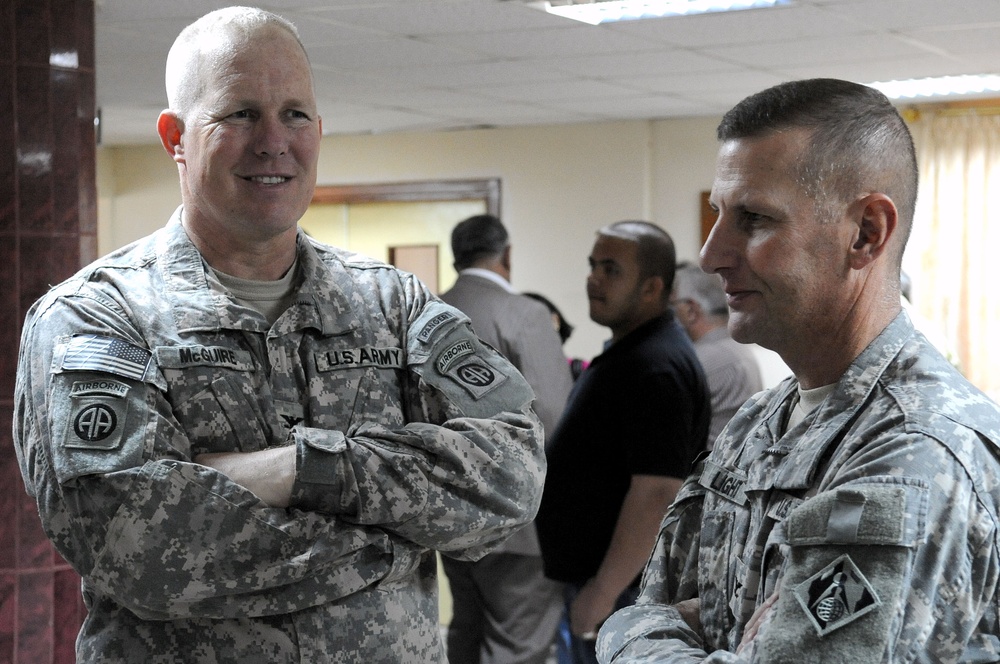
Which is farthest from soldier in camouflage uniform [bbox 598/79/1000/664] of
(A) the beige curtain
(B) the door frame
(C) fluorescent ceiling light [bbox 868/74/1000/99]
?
(B) the door frame

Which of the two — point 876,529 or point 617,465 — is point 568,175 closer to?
point 617,465

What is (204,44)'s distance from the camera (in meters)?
1.67

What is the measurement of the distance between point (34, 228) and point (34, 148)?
0.76ft

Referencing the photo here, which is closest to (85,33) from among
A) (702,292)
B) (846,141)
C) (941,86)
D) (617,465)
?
(617,465)

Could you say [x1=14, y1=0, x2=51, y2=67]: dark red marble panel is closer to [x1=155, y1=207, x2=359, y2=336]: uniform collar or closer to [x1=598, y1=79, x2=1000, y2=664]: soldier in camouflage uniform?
[x1=155, y1=207, x2=359, y2=336]: uniform collar

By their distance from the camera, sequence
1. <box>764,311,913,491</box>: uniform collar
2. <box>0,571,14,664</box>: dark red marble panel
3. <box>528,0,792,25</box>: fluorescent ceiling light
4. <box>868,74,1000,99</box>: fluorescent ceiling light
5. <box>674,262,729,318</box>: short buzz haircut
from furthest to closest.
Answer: <box>868,74,1000,99</box>: fluorescent ceiling light → <box>674,262,729,318</box>: short buzz haircut → <box>528,0,792,25</box>: fluorescent ceiling light → <box>0,571,14,664</box>: dark red marble panel → <box>764,311,913,491</box>: uniform collar

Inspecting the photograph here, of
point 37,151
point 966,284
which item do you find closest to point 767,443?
point 37,151

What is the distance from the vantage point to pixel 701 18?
13.8ft

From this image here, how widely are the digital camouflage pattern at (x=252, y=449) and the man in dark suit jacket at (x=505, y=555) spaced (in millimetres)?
2019

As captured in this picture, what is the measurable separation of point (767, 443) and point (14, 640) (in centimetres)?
258

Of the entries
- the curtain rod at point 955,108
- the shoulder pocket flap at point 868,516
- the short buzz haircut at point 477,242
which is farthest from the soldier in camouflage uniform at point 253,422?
the curtain rod at point 955,108

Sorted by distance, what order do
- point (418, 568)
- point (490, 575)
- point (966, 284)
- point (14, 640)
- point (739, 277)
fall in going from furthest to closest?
point (966, 284), point (490, 575), point (14, 640), point (418, 568), point (739, 277)

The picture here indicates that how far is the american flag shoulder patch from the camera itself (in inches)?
59.5

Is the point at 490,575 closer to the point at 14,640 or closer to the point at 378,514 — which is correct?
the point at 14,640
